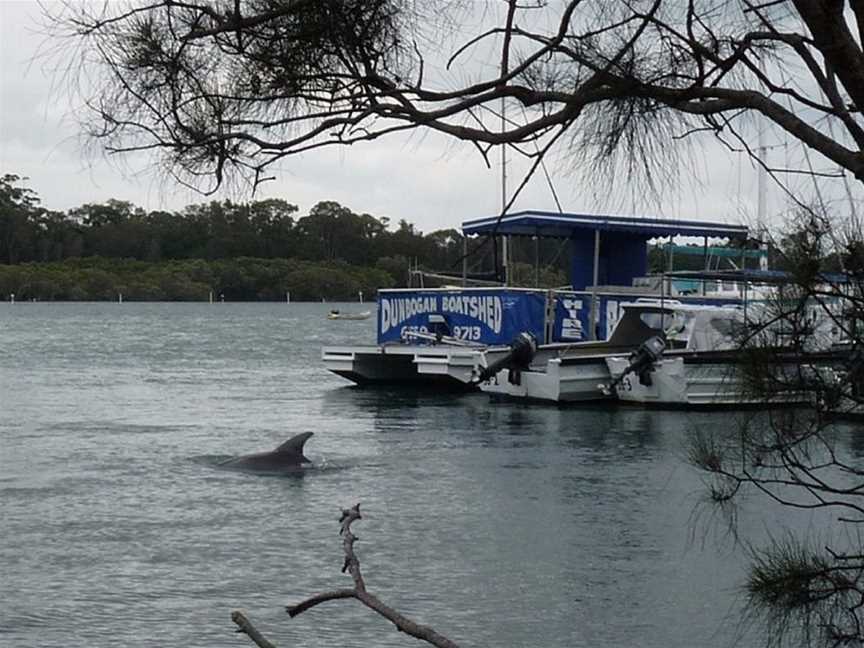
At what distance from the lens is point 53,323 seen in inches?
4409

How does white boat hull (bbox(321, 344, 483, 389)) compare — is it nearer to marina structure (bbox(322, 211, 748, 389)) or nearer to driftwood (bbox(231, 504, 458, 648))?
marina structure (bbox(322, 211, 748, 389))

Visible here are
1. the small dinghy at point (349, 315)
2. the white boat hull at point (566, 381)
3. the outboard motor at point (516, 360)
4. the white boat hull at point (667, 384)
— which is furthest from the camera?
the small dinghy at point (349, 315)

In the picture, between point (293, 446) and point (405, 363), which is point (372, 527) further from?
point (405, 363)

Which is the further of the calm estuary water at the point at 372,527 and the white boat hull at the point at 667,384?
the white boat hull at the point at 667,384

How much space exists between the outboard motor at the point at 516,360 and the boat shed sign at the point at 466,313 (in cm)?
150

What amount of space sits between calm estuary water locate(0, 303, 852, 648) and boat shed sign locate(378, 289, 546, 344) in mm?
2017

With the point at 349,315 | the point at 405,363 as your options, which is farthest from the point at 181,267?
the point at 405,363

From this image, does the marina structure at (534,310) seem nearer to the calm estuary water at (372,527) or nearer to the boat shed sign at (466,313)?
the boat shed sign at (466,313)

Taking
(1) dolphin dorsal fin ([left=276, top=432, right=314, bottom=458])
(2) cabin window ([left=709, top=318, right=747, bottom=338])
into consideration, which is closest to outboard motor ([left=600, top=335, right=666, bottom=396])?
(1) dolphin dorsal fin ([left=276, top=432, right=314, bottom=458])

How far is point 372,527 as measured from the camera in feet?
53.8

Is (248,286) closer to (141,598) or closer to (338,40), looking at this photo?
Result: (141,598)

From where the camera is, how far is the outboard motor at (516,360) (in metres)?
31.0

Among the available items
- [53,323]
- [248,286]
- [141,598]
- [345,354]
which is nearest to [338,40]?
[141,598]

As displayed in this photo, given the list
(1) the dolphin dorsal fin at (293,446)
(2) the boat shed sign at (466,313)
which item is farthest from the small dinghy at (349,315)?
(1) the dolphin dorsal fin at (293,446)
